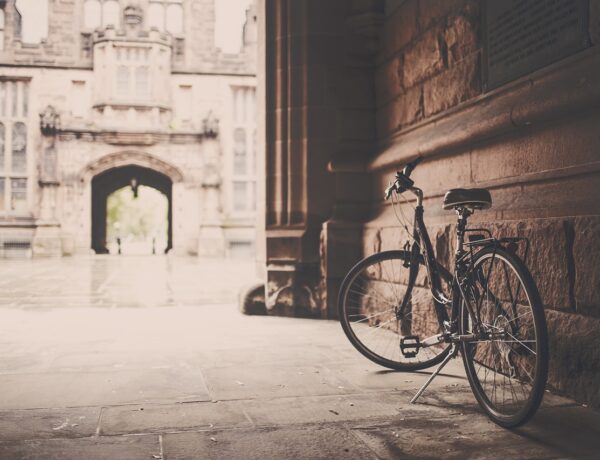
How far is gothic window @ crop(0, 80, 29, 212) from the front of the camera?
81.9 ft

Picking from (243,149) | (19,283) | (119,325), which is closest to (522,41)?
(119,325)

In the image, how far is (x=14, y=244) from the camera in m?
24.5

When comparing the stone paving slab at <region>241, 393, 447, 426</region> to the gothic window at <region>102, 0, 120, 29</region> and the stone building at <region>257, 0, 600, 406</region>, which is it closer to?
the stone building at <region>257, 0, 600, 406</region>

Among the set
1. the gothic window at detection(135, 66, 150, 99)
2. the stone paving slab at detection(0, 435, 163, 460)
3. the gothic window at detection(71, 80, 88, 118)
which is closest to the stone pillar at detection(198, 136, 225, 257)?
the gothic window at detection(135, 66, 150, 99)

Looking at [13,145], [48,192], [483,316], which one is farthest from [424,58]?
[13,145]

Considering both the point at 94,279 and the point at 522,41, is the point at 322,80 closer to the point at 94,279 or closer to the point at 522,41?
the point at 522,41

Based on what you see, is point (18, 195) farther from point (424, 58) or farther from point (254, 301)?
point (424, 58)

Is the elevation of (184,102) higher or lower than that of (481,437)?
higher

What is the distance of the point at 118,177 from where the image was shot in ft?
94.2

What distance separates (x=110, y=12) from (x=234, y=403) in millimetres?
26257

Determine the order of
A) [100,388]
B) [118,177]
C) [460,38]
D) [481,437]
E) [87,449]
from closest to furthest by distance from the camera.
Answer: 1. [87,449]
2. [481,437]
3. [100,388]
4. [460,38]
5. [118,177]

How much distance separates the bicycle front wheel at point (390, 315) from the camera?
3998 millimetres

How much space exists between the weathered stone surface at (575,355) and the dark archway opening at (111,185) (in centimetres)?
2420

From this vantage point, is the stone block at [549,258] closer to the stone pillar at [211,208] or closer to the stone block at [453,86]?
the stone block at [453,86]
